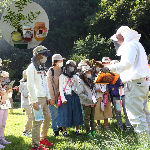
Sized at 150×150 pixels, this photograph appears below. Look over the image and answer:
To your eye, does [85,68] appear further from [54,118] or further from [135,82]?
[135,82]

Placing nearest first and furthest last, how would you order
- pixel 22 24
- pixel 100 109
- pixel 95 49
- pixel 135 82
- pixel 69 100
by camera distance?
pixel 22 24
pixel 135 82
pixel 69 100
pixel 100 109
pixel 95 49

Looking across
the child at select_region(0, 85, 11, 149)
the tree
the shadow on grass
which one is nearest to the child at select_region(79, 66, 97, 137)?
the shadow on grass

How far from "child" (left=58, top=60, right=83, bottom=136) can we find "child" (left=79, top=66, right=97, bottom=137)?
0.62 ft

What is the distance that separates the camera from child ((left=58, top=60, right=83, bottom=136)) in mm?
6129

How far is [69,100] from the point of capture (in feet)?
20.5

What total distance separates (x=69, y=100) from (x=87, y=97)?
0.54m

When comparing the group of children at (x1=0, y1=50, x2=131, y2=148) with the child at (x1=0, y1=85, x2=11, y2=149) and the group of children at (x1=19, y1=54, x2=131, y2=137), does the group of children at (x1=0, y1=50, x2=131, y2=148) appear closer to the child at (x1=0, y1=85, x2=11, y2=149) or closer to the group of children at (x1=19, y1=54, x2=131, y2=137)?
the group of children at (x1=19, y1=54, x2=131, y2=137)

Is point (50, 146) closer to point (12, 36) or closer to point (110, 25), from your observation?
point (12, 36)

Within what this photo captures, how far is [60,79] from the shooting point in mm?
6129

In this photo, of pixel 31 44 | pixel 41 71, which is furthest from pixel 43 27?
pixel 41 71

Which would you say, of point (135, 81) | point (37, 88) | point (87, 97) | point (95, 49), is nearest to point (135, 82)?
point (135, 81)

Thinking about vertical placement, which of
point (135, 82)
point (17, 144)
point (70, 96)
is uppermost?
point (135, 82)

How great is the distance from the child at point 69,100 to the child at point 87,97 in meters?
0.19

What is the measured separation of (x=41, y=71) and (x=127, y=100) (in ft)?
6.47
